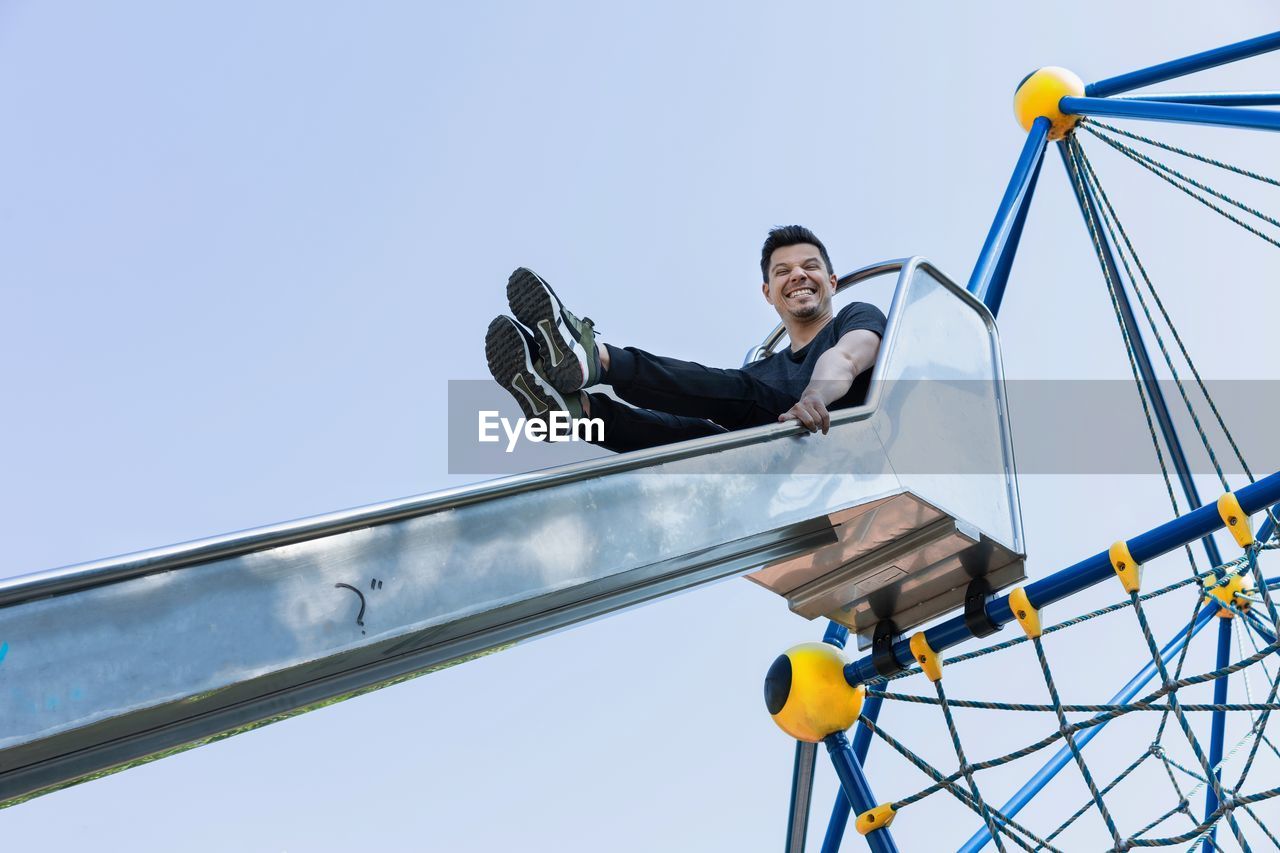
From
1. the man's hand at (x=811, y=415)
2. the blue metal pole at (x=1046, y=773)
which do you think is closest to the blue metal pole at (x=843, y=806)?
the blue metal pole at (x=1046, y=773)

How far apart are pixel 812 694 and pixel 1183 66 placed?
385 cm

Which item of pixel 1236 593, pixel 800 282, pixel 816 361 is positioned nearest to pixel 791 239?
pixel 800 282

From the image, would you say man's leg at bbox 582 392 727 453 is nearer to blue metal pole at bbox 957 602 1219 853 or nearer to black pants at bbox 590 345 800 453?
black pants at bbox 590 345 800 453

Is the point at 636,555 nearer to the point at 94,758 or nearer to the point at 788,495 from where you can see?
the point at 788,495

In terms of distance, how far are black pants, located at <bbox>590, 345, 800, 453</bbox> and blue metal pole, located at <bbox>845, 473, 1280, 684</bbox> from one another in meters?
1.00

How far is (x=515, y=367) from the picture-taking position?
3303mm

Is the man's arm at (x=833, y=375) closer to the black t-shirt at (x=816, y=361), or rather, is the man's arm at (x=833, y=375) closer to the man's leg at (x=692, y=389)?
the black t-shirt at (x=816, y=361)

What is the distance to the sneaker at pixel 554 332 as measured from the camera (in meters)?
3.22

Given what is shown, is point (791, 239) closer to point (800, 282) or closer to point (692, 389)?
point (800, 282)

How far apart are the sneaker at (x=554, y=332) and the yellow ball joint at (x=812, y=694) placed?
1.81 metres

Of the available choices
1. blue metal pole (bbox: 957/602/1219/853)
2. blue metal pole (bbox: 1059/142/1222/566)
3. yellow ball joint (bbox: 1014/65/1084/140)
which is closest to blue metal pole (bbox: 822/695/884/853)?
blue metal pole (bbox: 957/602/1219/853)

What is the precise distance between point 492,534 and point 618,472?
1.26ft

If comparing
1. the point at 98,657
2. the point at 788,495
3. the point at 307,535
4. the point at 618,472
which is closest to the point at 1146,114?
the point at 788,495

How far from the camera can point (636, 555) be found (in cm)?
264
